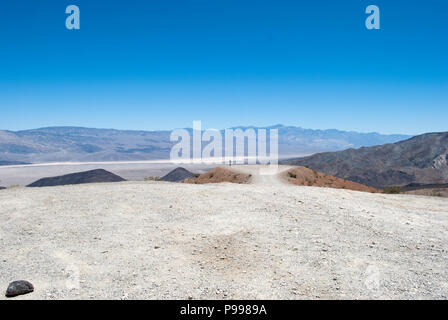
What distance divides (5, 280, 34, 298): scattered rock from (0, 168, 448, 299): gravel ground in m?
0.12

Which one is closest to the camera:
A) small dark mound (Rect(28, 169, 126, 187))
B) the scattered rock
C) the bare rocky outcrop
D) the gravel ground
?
the scattered rock

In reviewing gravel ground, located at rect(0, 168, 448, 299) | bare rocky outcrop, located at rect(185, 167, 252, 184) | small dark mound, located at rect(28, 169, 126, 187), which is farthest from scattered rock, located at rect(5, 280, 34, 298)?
small dark mound, located at rect(28, 169, 126, 187)

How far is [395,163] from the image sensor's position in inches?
3477

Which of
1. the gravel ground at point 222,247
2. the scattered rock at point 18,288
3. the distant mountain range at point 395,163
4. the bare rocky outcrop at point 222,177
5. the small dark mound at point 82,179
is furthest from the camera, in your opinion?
the distant mountain range at point 395,163

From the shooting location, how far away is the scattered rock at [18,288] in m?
5.82

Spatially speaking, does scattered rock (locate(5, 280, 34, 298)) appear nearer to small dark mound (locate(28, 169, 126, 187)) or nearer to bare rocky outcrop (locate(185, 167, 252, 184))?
bare rocky outcrop (locate(185, 167, 252, 184))

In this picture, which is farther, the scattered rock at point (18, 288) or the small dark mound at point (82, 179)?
the small dark mound at point (82, 179)

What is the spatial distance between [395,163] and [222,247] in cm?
9131

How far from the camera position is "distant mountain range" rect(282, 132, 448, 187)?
7538 cm

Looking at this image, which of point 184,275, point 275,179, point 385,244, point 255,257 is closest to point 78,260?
point 184,275

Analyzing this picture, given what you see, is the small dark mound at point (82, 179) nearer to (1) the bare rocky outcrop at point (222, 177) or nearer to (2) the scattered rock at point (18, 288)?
(1) the bare rocky outcrop at point (222, 177)

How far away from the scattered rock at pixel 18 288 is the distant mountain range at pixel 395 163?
76.1 metres

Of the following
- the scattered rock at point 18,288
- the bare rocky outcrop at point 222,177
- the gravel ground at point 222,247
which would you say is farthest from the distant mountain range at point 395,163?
the scattered rock at point 18,288
